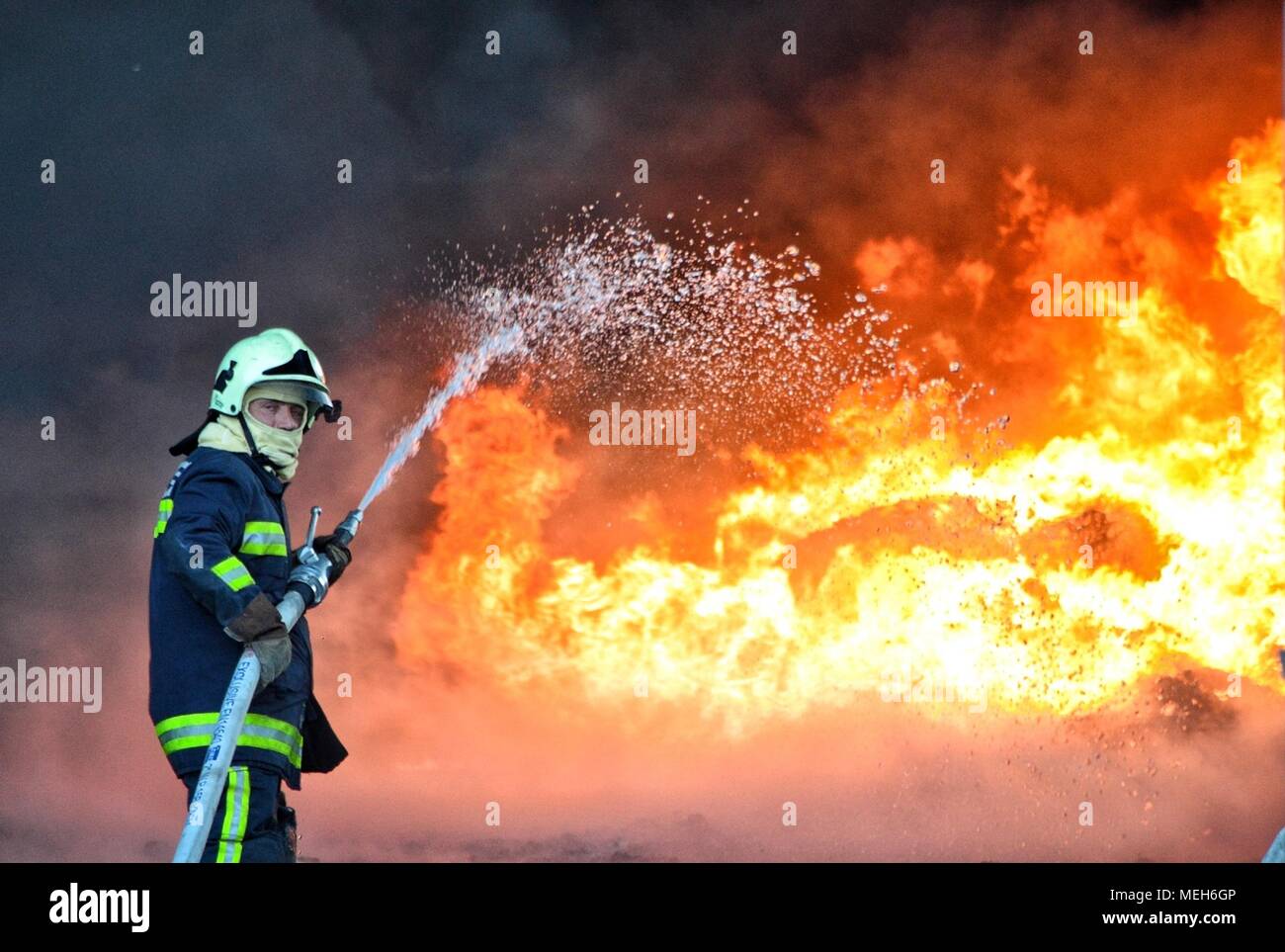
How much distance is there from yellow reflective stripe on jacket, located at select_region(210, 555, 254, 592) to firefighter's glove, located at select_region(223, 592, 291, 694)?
116 millimetres

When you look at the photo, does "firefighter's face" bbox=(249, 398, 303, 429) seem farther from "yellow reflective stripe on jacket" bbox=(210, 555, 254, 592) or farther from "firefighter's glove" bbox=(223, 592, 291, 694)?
"firefighter's glove" bbox=(223, 592, 291, 694)

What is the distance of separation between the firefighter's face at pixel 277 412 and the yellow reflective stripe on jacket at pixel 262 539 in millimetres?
654

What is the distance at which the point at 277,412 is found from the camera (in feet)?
27.2

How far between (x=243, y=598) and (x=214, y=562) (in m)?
0.26

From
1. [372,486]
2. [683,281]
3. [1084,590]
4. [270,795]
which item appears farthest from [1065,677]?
[270,795]

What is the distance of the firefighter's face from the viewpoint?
8.21 meters

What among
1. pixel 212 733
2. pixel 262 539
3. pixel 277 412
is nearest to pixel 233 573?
pixel 262 539

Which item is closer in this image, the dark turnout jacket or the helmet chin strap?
the dark turnout jacket

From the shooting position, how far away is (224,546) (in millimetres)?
7547

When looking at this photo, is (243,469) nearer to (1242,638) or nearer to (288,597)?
(288,597)

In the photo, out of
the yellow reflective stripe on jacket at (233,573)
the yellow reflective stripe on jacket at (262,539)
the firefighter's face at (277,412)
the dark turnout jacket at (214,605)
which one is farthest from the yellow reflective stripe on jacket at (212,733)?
the firefighter's face at (277,412)

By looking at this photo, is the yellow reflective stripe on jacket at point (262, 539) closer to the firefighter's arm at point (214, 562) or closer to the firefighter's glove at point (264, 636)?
the firefighter's arm at point (214, 562)

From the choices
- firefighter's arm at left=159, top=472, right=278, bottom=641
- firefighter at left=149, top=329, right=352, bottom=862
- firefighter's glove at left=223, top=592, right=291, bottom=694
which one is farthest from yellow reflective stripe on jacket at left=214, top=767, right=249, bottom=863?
firefighter's arm at left=159, top=472, right=278, bottom=641

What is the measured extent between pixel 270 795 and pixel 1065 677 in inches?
309
